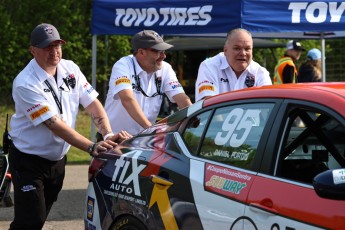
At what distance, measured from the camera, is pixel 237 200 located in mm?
4215

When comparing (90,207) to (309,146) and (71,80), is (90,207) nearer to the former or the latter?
(71,80)

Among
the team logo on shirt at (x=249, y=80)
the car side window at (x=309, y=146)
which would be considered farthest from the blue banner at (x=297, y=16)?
the car side window at (x=309, y=146)

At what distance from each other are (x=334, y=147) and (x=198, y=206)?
31.3 inches

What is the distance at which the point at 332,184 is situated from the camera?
3605 millimetres

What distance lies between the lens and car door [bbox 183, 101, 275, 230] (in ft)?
13.9

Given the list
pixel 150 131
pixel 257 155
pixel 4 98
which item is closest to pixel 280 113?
pixel 257 155

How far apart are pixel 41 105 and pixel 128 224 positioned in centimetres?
114

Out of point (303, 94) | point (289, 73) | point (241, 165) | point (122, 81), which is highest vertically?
point (289, 73)

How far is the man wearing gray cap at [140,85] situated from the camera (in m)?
6.58

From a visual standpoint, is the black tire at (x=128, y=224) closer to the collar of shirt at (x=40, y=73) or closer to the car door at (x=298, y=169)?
the car door at (x=298, y=169)

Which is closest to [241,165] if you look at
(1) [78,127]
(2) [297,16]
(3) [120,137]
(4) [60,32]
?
(3) [120,137]

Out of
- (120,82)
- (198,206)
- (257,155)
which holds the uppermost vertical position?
(120,82)

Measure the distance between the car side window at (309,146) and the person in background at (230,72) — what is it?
2.10 m

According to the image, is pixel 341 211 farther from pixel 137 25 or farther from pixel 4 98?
pixel 4 98
